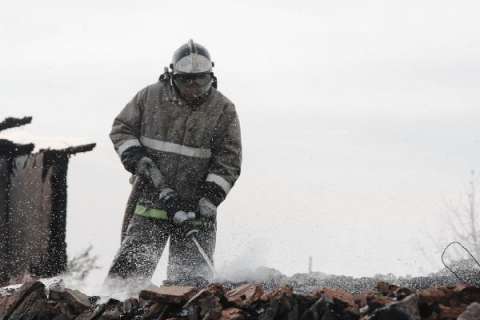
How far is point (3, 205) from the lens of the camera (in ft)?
25.1

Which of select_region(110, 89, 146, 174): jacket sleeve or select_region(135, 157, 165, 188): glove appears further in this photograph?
select_region(110, 89, 146, 174): jacket sleeve

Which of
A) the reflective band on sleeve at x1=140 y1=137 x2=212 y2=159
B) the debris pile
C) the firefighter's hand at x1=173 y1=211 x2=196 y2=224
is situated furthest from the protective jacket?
the debris pile

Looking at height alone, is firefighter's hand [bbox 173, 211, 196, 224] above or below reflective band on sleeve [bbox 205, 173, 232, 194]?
below

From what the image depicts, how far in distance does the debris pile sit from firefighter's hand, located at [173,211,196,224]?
173 cm

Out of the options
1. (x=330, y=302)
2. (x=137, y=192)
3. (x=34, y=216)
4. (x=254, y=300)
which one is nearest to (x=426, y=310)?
(x=330, y=302)

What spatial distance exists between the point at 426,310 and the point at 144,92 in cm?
358

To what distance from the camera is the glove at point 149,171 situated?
5.90m

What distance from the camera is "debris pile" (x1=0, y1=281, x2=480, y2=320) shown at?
3.22 metres

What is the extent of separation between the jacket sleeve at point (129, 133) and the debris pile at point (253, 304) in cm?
204

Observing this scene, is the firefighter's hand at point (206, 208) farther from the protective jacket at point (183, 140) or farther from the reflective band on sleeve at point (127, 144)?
the reflective band on sleeve at point (127, 144)

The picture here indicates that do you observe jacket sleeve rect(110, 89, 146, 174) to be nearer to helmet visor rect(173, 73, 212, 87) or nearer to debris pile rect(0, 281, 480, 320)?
helmet visor rect(173, 73, 212, 87)

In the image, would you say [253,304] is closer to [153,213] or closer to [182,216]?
[182,216]

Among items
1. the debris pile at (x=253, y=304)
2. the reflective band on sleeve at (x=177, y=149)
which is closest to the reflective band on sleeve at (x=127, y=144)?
the reflective band on sleeve at (x=177, y=149)

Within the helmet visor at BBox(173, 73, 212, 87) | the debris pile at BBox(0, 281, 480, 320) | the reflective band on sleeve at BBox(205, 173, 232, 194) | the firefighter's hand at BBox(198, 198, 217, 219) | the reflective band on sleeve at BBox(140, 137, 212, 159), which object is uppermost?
the helmet visor at BBox(173, 73, 212, 87)
